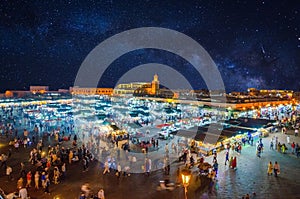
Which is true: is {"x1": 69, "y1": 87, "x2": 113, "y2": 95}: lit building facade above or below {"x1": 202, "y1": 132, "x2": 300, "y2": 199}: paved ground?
above

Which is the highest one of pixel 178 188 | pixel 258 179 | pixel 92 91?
pixel 92 91

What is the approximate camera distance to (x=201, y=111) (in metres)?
37.3

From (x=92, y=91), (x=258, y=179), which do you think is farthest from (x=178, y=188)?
(x=92, y=91)

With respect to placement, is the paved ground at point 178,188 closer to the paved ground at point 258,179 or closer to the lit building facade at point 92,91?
the paved ground at point 258,179

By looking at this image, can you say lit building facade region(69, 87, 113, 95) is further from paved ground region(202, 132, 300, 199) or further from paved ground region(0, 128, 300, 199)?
paved ground region(202, 132, 300, 199)

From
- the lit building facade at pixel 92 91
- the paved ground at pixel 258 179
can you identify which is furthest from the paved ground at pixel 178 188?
the lit building facade at pixel 92 91

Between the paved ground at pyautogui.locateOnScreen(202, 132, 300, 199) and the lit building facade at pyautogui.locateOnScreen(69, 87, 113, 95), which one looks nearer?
the paved ground at pyautogui.locateOnScreen(202, 132, 300, 199)

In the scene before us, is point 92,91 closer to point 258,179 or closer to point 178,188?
point 178,188

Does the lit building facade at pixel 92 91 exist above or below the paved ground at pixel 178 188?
above

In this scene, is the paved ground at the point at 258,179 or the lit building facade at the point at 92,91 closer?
the paved ground at the point at 258,179

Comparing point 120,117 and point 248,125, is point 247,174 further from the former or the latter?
point 120,117

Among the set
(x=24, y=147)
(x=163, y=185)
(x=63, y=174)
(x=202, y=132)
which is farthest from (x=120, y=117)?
(x=163, y=185)

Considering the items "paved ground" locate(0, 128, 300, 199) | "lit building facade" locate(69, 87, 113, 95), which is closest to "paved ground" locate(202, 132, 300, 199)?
"paved ground" locate(0, 128, 300, 199)

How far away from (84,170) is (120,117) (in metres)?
16.2
